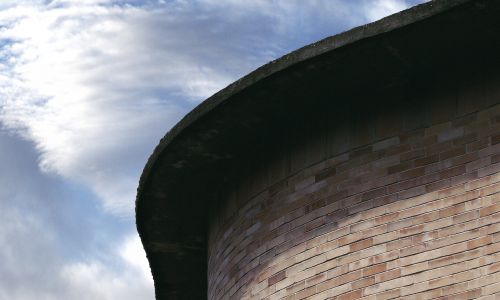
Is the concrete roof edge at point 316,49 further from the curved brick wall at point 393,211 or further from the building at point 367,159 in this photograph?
the curved brick wall at point 393,211

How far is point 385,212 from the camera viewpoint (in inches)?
396

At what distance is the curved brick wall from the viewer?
955cm

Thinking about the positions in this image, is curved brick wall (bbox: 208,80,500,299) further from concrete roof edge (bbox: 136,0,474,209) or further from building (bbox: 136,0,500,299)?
concrete roof edge (bbox: 136,0,474,209)

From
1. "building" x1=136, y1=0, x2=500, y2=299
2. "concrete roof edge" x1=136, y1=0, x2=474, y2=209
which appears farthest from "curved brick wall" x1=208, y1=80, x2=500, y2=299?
"concrete roof edge" x1=136, y1=0, x2=474, y2=209

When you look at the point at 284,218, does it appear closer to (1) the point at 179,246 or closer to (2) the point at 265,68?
(2) the point at 265,68

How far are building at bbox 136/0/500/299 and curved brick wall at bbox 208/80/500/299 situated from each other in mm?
11

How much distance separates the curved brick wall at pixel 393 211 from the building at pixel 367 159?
0.01 metres

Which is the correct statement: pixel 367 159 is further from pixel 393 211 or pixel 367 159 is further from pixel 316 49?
pixel 316 49

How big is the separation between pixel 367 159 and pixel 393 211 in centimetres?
59

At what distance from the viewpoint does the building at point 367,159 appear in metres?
9.61

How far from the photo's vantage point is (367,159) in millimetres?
10414

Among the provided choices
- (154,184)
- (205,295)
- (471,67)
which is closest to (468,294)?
(471,67)

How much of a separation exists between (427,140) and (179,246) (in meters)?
4.27

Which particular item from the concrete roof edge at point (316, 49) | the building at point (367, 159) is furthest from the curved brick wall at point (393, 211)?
the concrete roof edge at point (316, 49)
